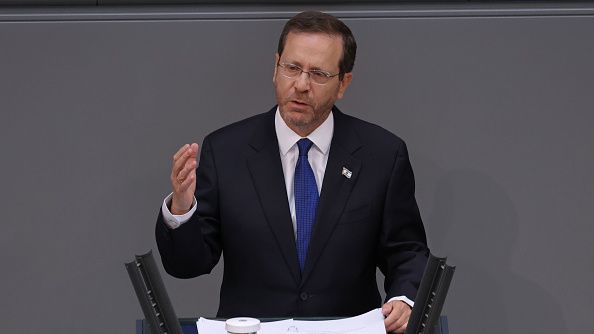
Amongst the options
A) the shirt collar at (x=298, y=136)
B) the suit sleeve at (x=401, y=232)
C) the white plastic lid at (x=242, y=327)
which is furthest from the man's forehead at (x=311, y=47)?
the white plastic lid at (x=242, y=327)

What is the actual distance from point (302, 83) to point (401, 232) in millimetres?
459

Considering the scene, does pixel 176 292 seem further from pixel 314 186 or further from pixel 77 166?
pixel 314 186

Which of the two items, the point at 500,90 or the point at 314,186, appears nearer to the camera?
the point at 314,186

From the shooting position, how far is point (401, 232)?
9.29 ft

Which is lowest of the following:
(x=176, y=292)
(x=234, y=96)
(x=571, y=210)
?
(x=176, y=292)

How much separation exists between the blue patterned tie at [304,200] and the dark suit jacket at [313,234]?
31mm

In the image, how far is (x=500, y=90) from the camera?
3668mm

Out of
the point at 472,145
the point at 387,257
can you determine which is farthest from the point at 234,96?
the point at 387,257

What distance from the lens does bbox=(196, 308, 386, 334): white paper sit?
2.33m

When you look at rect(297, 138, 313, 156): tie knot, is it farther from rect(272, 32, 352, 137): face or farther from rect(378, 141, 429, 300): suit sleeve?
rect(378, 141, 429, 300): suit sleeve

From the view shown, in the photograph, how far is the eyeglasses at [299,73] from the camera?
8.95 feet

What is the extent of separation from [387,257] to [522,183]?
1.03 m

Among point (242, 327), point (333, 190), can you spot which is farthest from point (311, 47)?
point (242, 327)

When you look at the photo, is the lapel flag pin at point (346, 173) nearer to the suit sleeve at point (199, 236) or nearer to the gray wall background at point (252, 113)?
the suit sleeve at point (199, 236)
